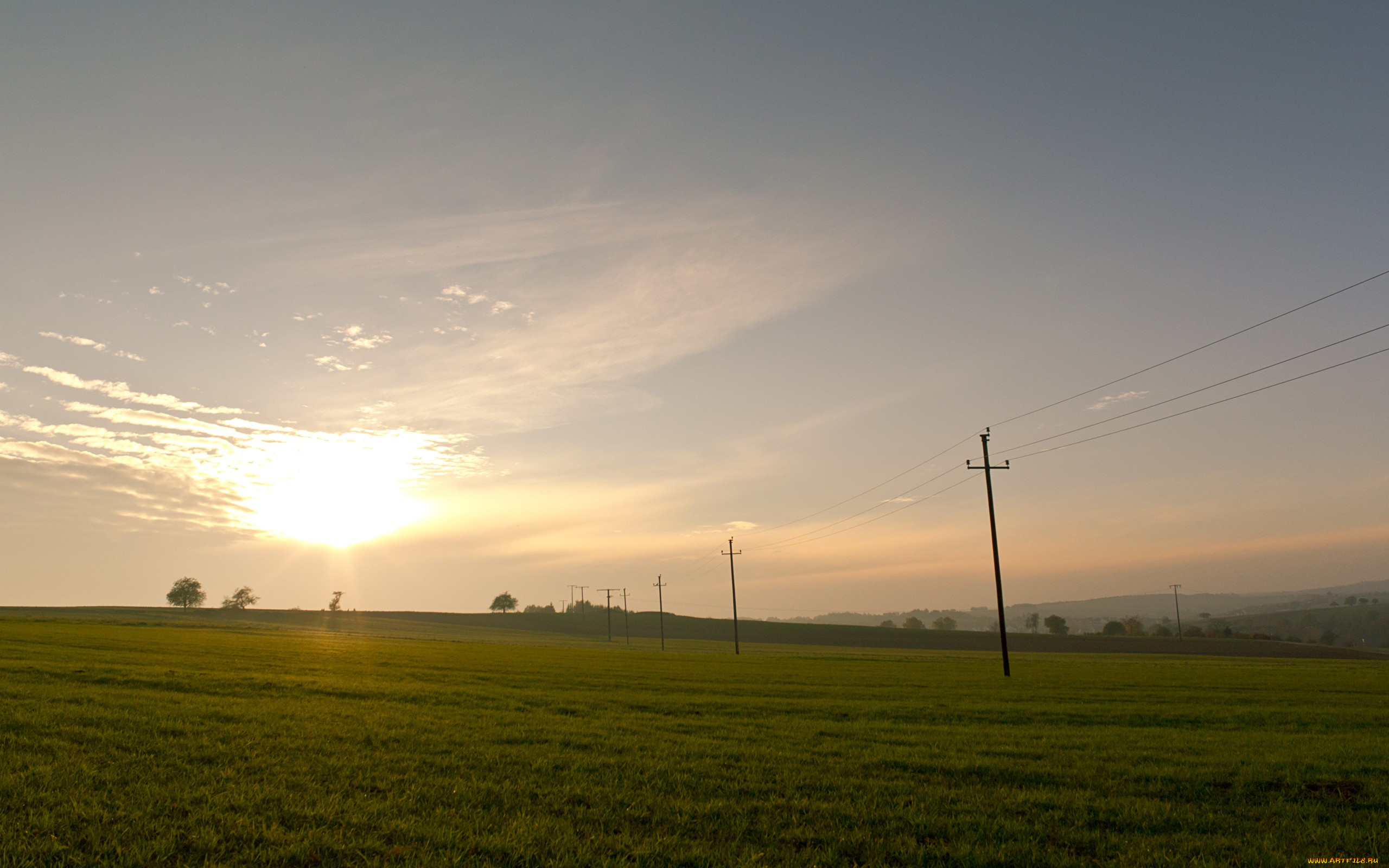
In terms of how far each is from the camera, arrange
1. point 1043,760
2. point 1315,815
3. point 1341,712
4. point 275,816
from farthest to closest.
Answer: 1. point 1341,712
2. point 1043,760
3. point 1315,815
4. point 275,816

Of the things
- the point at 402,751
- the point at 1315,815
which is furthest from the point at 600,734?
the point at 1315,815

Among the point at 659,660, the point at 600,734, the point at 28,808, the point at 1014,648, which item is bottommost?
the point at 1014,648

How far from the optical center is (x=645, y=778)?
12.4 m

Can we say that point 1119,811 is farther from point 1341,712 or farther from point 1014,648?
point 1014,648

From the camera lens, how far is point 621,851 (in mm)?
8750

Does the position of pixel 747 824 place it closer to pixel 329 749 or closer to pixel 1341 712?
pixel 329 749

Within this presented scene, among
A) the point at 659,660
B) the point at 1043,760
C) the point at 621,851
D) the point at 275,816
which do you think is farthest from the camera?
the point at 659,660

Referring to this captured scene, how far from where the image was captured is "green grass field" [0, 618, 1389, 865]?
8.86 m

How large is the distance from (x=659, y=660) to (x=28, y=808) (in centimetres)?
5151

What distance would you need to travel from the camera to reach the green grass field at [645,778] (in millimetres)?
8859

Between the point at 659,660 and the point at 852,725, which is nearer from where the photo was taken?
the point at 852,725

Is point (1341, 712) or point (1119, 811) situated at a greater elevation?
point (1119, 811)

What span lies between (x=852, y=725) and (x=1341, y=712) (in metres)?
19.7

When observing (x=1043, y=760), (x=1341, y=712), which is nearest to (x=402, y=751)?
(x=1043, y=760)
